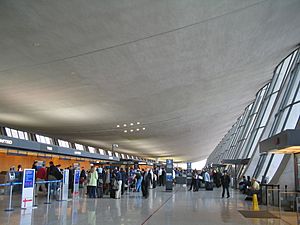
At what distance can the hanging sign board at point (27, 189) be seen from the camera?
1157 cm

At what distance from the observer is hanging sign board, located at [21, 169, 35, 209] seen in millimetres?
11570

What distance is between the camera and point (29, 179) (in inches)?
478

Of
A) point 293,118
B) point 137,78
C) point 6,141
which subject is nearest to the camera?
point 137,78

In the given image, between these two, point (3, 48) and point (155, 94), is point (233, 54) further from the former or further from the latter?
point (3, 48)

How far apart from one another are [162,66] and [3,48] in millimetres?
6026

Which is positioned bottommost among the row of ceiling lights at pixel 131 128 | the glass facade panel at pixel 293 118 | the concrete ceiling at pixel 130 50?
the glass facade panel at pixel 293 118

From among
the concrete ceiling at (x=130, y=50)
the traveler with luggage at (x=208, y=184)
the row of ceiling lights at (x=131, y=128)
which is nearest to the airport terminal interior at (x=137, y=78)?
the concrete ceiling at (x=130, y=50)

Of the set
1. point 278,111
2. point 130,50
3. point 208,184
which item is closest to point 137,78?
point 130,50

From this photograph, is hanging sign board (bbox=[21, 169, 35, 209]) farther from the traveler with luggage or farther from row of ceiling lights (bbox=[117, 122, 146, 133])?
the traveler with luggage

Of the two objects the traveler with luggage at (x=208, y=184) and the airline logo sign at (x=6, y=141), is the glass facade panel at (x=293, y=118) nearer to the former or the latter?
the traveler with luggage at (x=208, y=184)

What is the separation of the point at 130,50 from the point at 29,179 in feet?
19.3

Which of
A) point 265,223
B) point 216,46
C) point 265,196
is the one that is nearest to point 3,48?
point 216,46

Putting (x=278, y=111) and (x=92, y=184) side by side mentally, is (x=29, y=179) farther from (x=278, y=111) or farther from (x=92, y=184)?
(x=278, y=111)

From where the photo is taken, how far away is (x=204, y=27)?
1024 centimetres
